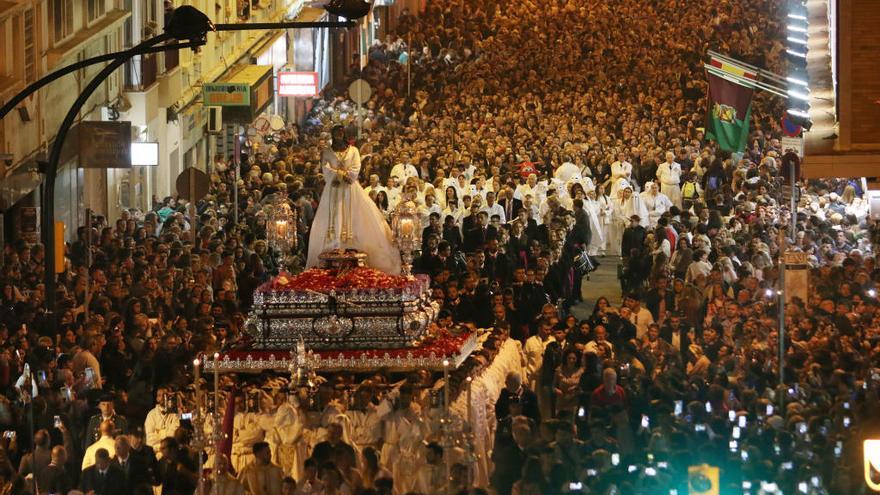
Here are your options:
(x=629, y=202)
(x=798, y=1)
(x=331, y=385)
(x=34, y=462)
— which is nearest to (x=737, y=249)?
(x=629, y=202)

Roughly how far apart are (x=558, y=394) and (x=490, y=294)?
17.0 ft

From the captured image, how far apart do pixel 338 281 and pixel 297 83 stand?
106 ft

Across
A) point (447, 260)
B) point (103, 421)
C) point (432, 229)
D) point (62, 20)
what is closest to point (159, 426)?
point (103, 421)

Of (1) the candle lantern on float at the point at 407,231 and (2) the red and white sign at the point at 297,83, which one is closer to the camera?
(1) the candle lantern on float at the point at 407,231

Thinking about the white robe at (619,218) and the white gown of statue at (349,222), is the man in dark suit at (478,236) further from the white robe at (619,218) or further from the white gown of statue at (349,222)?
the white gown of statue at (349,222)

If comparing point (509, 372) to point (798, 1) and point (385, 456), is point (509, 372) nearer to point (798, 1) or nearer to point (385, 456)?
point (385, 456)

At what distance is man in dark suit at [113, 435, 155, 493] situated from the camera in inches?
759

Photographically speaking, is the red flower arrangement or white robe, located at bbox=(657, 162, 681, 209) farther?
white robe, located at bbox=(657, 162, 681, 209)

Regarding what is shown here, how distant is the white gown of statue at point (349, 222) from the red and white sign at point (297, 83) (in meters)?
30.9

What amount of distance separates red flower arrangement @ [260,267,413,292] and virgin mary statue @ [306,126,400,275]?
555 mm

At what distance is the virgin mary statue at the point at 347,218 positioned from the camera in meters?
24.8

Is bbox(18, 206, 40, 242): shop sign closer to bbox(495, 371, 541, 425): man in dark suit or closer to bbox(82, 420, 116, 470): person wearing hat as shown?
bbox(495, 371, 541, 425): man in dark suit

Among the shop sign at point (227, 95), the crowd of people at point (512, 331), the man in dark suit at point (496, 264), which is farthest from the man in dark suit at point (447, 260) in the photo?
Answer: the shop sign at point (227, 95)

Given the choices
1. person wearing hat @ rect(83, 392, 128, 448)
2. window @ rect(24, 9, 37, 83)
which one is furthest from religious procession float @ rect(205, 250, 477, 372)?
window @ rect(24, 9, 37, 83)
